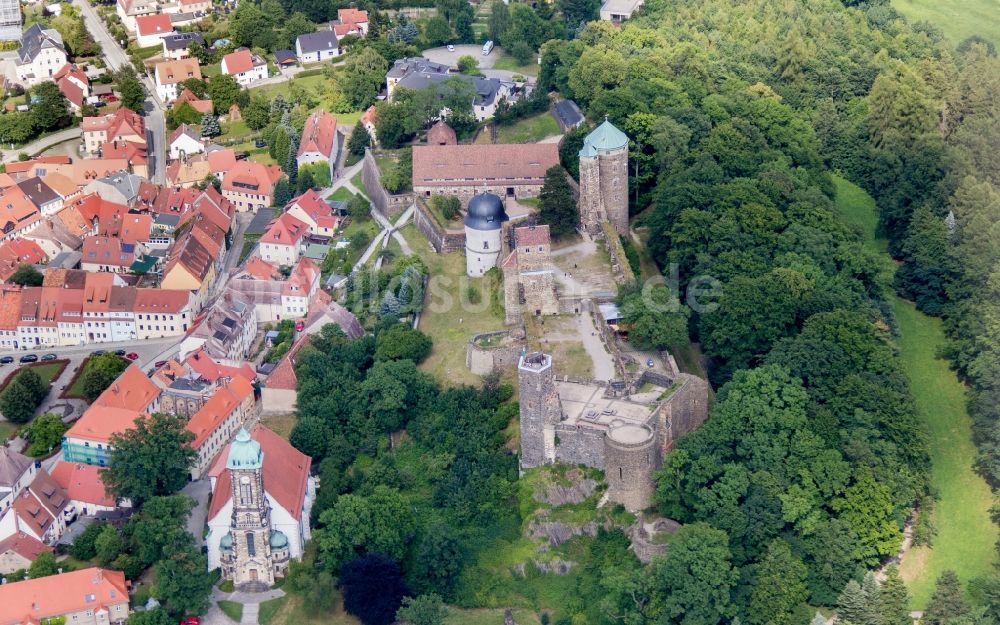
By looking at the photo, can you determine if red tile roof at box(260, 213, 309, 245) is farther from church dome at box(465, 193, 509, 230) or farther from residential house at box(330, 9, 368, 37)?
residential house at box(330, 9, 368, 37)

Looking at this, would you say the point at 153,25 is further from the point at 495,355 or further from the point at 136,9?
the point at 495,355

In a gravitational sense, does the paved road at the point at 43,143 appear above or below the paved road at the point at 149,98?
below

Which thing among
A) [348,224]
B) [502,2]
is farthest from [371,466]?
[502,2]

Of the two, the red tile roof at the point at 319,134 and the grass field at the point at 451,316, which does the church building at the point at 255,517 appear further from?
the red tile roof at the point at 319,134

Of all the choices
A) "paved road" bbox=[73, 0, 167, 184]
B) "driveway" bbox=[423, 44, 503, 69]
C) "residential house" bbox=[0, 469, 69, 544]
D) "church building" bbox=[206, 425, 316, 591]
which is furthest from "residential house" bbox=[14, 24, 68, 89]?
"church building" bbox=[206, 425, 316, 591]

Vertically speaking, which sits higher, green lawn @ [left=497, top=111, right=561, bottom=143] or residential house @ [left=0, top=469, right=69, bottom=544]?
green lawn @ [left=497, top=111, right=561, bottom=143]

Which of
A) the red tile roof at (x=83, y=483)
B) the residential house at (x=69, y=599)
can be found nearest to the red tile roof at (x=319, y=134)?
the red tile roof at (x=83, y=483)

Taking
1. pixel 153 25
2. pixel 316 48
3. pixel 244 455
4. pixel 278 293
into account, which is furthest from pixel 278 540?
pixel 153 25
